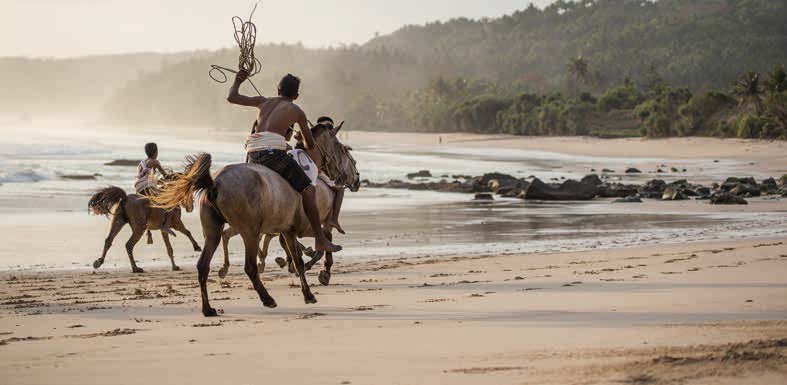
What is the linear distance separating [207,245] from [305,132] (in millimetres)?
2151

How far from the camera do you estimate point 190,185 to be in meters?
8.79

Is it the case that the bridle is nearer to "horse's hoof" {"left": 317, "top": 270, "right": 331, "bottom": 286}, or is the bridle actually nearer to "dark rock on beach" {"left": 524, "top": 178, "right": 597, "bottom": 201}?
"horse's hoof" {"left": 317, "top": 270, "right": 331, "bottom": 286}

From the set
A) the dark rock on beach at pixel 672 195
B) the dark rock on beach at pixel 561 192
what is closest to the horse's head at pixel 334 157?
the dark rock on beach at pixel 561 192

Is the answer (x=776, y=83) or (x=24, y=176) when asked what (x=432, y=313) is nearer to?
(x=24, y=176)

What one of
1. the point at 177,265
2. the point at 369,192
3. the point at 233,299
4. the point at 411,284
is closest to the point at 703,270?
the point at 411,284

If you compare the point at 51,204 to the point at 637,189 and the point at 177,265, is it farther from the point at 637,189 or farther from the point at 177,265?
the point at 637,189

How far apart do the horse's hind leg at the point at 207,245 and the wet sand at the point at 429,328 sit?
0.16 m

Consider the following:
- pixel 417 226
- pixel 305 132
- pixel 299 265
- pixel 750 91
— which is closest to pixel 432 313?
pixel 299 265

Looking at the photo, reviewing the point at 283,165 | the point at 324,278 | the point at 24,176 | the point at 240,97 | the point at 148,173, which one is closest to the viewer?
the point at 283,165

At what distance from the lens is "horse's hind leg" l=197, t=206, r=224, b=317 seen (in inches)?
338

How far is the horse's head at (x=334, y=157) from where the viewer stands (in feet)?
37.3

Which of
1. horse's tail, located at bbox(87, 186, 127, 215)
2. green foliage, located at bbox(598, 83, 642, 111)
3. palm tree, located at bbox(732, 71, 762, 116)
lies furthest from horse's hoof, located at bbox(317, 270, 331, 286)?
green foliage, located at bbox(598, 83, 642, 111)

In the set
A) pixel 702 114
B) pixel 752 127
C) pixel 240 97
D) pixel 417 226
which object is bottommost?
pixel 417 226

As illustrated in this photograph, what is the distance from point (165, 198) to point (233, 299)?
1525mm
